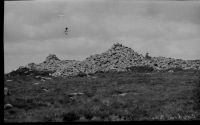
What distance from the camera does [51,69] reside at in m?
66.1

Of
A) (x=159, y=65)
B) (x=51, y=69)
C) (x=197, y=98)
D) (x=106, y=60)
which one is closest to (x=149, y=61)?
(x=159, y=65)

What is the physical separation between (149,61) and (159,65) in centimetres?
269

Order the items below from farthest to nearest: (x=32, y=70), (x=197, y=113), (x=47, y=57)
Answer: (x=47, y=57), (x=32, y=70), (x=197, y=113)

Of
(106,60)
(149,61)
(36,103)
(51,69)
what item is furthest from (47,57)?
(36,103)

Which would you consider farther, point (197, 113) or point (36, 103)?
point (36, 103)

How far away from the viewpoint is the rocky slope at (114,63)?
6316 centimetres

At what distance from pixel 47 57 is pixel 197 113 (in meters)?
64.1

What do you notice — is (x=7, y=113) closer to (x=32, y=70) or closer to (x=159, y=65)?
(x=32, y=70)

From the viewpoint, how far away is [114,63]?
214 ft

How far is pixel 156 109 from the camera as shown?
1633 centimetres

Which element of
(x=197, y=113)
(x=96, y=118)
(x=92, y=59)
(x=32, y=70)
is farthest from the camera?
(x=92, y=59)

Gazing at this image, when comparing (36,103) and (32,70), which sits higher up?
(32,70)

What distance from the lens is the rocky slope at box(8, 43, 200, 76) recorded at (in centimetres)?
6316

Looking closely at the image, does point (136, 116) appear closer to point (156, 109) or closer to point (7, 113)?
point (156, 109)
